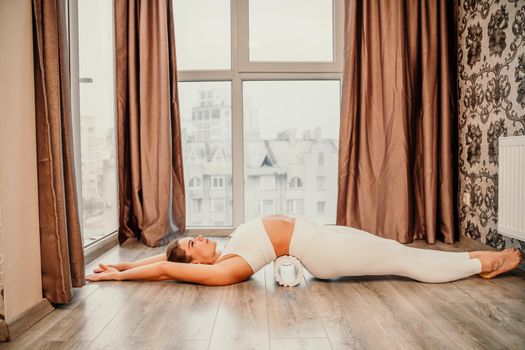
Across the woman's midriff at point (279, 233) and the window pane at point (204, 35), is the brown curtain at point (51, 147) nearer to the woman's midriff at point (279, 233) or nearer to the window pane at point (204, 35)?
the woman's midriff at point (279, 233)

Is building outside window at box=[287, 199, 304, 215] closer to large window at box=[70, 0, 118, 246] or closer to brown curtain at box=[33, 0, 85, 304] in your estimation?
large window at box=[70, 0, 118, 246]

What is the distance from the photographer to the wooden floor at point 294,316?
1540mm

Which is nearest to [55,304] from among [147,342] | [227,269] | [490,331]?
[147,342]

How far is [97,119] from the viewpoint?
313 centimetres

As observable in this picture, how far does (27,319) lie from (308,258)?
127cm

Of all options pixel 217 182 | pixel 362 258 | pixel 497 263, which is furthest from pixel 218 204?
pixel 497 263

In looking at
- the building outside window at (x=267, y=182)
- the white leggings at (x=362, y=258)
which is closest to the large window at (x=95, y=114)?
the building outside window at (x=267, y=182)

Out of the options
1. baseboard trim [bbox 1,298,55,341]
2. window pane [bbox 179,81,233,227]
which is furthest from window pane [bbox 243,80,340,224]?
baseboard trim [bbox 1,298,55,341]

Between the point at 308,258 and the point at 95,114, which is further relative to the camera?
the point at 95,114

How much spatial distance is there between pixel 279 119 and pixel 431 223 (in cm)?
150

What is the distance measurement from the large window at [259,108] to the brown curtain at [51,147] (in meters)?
1.77

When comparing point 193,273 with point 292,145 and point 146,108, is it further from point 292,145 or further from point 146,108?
point 292,145

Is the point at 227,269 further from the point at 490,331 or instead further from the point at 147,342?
the point at 490,331

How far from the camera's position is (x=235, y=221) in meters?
3.65
